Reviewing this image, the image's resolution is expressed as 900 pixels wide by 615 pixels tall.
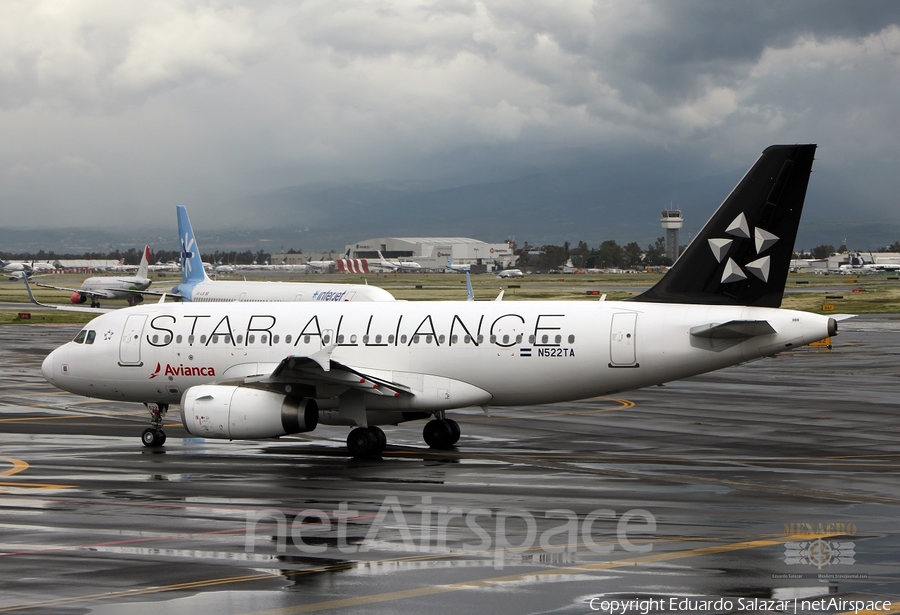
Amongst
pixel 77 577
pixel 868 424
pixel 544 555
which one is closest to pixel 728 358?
pixel 868 424

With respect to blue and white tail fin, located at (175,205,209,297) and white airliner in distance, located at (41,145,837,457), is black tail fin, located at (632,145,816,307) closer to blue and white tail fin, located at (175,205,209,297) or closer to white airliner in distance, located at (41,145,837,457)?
white airliner in distance, located at (41,145,837,457)

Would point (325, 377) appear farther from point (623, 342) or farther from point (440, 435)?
point (623, 342)

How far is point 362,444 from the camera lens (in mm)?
26641

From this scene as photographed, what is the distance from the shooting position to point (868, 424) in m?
31.2

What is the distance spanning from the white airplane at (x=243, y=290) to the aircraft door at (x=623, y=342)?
38.7 meters

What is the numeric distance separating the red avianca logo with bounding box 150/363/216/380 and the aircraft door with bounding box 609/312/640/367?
428 inches

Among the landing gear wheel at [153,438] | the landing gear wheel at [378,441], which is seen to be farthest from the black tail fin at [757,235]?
the landing gear wheel at [153,438]

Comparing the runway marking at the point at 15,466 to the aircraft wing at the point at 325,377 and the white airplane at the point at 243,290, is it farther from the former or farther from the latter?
the white airplane at the point at 243,290

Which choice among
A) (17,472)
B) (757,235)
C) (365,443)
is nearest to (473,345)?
(365,443)

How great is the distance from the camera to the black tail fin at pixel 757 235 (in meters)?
25.4

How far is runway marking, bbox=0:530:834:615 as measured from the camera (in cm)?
1324

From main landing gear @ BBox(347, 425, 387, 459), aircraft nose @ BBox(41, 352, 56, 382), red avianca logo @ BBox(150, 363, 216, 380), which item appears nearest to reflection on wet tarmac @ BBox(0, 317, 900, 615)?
main landing gear @ BBox(347, 425, 387, 459)

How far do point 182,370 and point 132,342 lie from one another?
5.96 ft

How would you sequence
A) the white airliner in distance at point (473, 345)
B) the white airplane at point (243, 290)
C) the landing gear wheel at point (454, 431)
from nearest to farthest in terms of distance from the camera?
the white airliner in distance at point (473, 345), the landing gear wheel at point (454, 431), the white airplane at point (243, 290)
